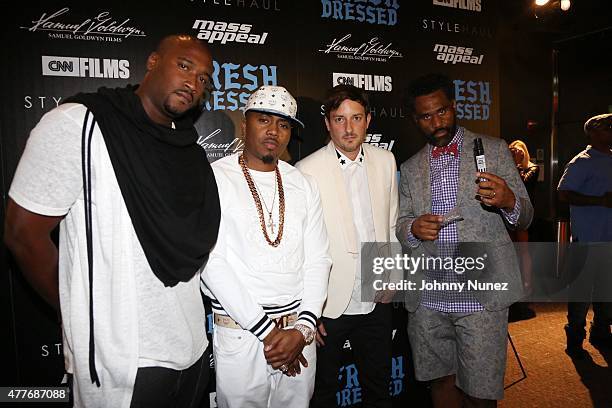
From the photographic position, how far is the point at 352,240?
243cm

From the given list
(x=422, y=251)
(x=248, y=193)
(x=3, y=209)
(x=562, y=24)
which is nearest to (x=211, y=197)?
(x=248, y=193)

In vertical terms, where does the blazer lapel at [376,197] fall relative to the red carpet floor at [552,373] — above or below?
above

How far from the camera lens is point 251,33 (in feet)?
9.60

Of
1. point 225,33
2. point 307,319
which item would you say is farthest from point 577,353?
point 225,33

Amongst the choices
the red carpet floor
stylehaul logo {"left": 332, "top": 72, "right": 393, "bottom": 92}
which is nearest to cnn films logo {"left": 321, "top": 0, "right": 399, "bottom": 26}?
stylehaul logo {"left": 332, "top": 72, "right": 393, "bottom": 92}

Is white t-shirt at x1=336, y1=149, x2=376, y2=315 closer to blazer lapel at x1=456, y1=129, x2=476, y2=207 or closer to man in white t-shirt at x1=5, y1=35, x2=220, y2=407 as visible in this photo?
blazer lapel at x1=456, y1=129, x2=476, y2=207

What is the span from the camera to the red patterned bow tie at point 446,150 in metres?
2.41

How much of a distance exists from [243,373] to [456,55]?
3.18 metres

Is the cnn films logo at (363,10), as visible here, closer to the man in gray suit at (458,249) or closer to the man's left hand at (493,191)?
the man in gray suit at (458,249)

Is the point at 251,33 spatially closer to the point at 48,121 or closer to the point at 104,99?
the point at 104,99

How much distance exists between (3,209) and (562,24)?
7110 mm

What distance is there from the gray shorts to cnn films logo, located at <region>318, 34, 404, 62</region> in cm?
198

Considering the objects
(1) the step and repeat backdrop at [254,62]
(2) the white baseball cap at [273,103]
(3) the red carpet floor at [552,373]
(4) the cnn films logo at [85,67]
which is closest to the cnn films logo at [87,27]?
(1) the step and repeat backdrop at [254,62]

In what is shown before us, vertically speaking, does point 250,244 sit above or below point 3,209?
below
